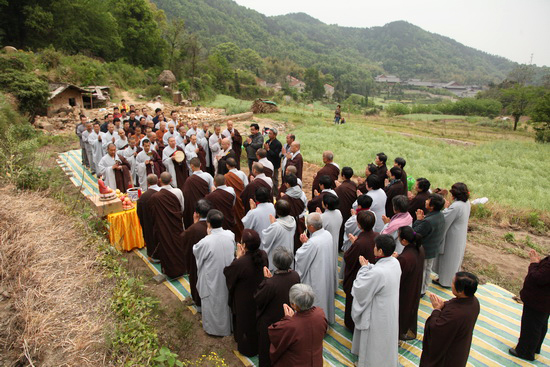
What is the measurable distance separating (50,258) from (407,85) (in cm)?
14701

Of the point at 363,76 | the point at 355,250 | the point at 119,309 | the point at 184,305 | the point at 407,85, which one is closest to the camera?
the point at 119,309

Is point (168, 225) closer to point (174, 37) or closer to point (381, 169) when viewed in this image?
point (381, 169)

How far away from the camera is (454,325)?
342 centimetres

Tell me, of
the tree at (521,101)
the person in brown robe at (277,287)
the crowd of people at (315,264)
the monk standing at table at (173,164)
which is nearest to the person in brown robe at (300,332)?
the crowd of people at (315,264)

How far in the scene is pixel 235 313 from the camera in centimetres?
449

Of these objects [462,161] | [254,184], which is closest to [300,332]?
[254,184]

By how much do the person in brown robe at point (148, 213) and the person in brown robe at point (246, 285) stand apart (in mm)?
2342

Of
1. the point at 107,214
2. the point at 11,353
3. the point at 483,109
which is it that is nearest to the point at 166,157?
the point at 107,214

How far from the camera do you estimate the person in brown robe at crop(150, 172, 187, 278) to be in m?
6.04

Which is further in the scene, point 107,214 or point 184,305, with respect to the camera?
point 107,214

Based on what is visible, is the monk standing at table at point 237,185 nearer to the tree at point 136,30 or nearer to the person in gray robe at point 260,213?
the person in gray robe at point 260,213

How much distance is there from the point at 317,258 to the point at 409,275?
4.05ft

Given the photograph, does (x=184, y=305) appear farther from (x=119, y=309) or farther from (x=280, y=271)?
(x=280, y=271)

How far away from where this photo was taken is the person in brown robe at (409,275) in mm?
4258
